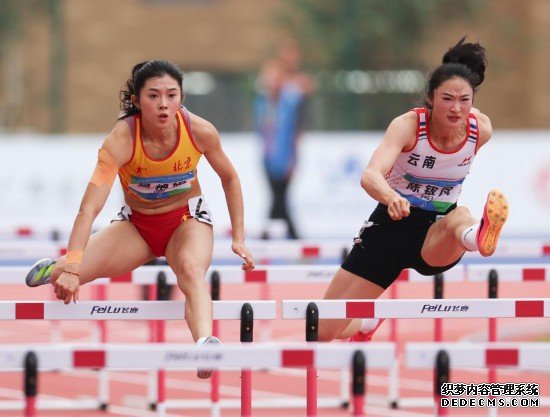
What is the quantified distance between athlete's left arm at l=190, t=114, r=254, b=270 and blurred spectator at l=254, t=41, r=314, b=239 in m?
8.49

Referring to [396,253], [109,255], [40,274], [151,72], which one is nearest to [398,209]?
[396,253]

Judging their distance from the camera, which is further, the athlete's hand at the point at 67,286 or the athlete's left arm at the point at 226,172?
the athlete's left arm at the point at 226,172

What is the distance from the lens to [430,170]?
6789 millimetres

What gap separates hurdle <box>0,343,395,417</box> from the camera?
478 cm

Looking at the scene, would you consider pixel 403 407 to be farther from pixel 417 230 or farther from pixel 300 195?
pixel 300 195

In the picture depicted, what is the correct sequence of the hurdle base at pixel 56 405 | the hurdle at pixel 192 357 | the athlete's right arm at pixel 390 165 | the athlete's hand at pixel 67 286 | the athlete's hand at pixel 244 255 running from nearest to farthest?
the hurdle at pixel 192 357 → the athlete's hand at pixel 67 286 → the athlete's right arm at pixel 390 165 → the athlete's hand at pixel 244 255 → the hurdle base at pixel 56 405

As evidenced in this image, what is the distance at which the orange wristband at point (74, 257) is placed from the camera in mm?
6137

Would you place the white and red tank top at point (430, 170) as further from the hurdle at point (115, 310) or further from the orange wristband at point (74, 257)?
the orange wristband at point (74, 257)

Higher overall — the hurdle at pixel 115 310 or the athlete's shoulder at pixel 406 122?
the athlete's shoulder at pixel 406 122

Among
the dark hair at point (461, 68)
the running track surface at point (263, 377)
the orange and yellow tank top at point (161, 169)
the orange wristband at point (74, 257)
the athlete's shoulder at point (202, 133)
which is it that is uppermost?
the dark hair at point (461, 68)

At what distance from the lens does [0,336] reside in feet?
37.9

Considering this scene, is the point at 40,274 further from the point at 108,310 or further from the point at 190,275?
the point at 190,275

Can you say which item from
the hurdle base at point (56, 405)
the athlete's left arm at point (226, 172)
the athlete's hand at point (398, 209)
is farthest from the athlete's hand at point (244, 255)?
the hurdle base at point (56, 405)

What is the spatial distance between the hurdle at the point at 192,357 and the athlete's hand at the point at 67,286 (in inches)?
46.5
